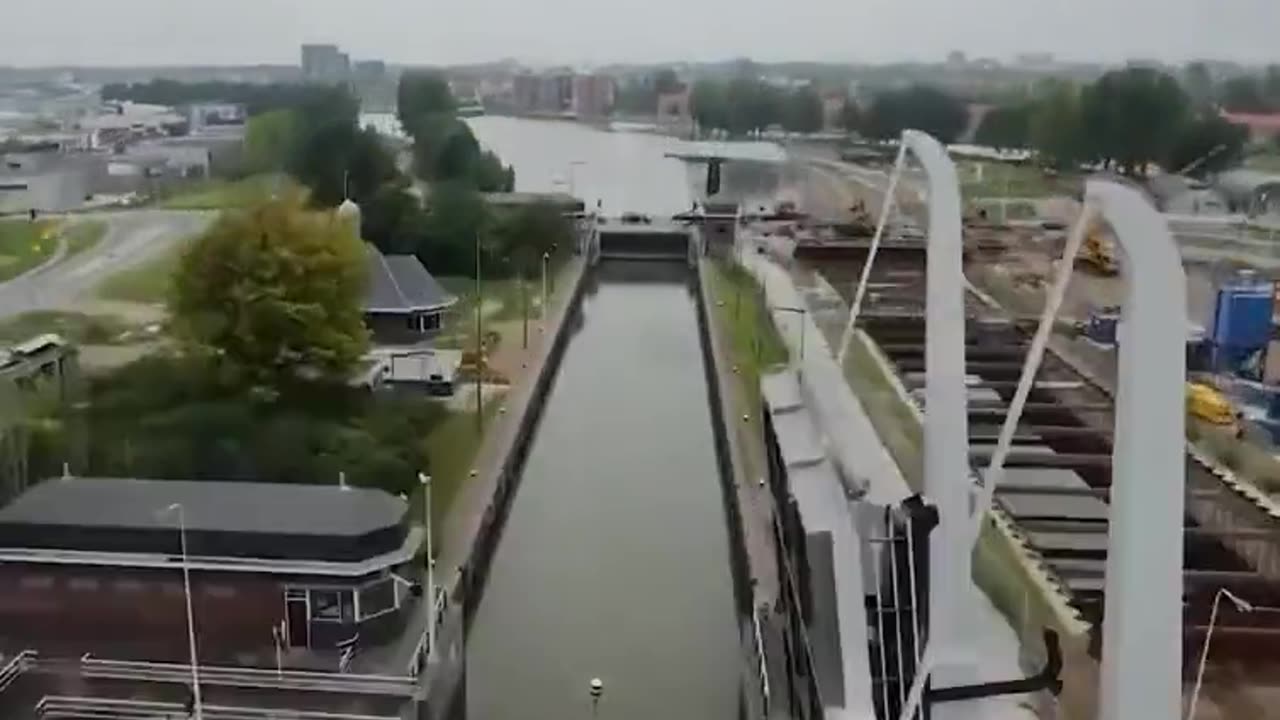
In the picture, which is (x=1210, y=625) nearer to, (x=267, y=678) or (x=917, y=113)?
(x=267, y=678)

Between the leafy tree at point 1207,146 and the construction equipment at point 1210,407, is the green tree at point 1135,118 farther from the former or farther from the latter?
the construction equipment at point 1210,407

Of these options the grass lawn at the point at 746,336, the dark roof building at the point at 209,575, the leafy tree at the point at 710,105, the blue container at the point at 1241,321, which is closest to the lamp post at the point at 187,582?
the dark roof building at the point at 209,575

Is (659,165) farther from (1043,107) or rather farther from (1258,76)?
(1258,76)

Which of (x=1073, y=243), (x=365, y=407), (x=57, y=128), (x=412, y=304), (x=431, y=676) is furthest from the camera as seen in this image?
(x=57, y=128)

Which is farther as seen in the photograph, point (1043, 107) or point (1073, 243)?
point (1043, 107)

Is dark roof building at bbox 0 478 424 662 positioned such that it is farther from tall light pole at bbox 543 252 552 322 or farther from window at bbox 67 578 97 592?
tall light pole at bbox 543 252 552 322

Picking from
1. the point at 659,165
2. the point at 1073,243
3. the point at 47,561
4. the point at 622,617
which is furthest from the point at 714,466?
the point at 659,165

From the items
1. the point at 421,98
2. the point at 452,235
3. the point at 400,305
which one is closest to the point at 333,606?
the point at 400,305
